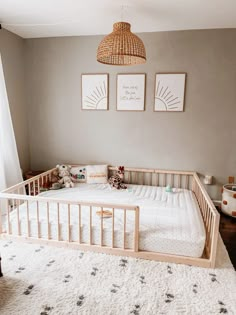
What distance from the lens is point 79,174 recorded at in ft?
11.0

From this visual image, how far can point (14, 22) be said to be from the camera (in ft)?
9.12

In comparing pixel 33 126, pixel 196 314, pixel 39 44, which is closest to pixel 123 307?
pixel 196 314

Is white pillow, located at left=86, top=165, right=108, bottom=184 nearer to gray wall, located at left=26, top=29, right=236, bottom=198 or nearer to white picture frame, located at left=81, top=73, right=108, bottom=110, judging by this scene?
gray wall, located at left=26, top=29, right=236, bottom=198

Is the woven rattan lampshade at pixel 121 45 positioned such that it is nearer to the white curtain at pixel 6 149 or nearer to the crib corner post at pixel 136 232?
the crib corner post at pixel 136 232

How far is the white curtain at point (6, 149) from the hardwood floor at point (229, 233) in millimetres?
2566

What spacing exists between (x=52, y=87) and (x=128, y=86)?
113 cm

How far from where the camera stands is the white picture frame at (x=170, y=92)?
3047 millimetres

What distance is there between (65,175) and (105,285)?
1.78 meters

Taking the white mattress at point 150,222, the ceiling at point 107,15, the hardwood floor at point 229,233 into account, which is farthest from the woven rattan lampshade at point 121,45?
the hardwood floor at point 229,233

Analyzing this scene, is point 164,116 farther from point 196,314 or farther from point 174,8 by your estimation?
point 196,314

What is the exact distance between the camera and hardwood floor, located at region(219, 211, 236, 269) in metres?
2.23

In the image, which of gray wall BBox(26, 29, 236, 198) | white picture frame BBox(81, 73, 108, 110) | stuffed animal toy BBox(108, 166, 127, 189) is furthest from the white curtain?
stuffed animal toy BBox(108, 166, 127, 189)

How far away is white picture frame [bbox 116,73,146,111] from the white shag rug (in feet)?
6.48

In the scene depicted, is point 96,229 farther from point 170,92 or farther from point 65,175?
point 170,92
